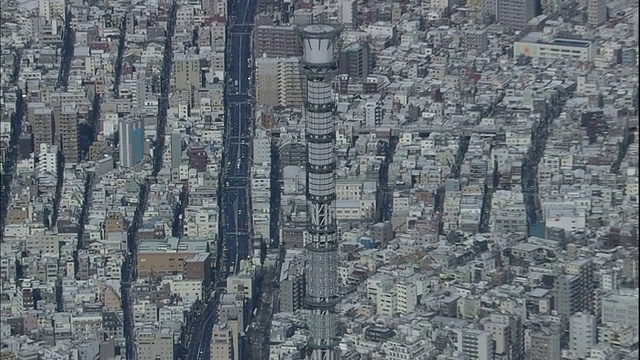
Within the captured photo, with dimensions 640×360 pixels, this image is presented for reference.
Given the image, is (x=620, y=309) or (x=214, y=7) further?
(x=214, y=7)

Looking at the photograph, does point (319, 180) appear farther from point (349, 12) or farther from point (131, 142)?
point (349, 12)

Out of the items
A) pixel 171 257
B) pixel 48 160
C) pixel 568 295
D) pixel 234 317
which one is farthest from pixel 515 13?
pixel 234 317

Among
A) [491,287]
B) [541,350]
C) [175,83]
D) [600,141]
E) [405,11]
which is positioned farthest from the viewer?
[405,11]

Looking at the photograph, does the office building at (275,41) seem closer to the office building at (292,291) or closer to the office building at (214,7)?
the office building at (214,7)

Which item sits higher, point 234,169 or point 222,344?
point 234,169

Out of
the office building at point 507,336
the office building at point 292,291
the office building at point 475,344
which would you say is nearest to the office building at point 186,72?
the office building at point 292,291

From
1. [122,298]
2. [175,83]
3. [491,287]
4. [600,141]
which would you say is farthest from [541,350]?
[175,83]

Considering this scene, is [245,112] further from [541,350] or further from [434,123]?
[541,350]
